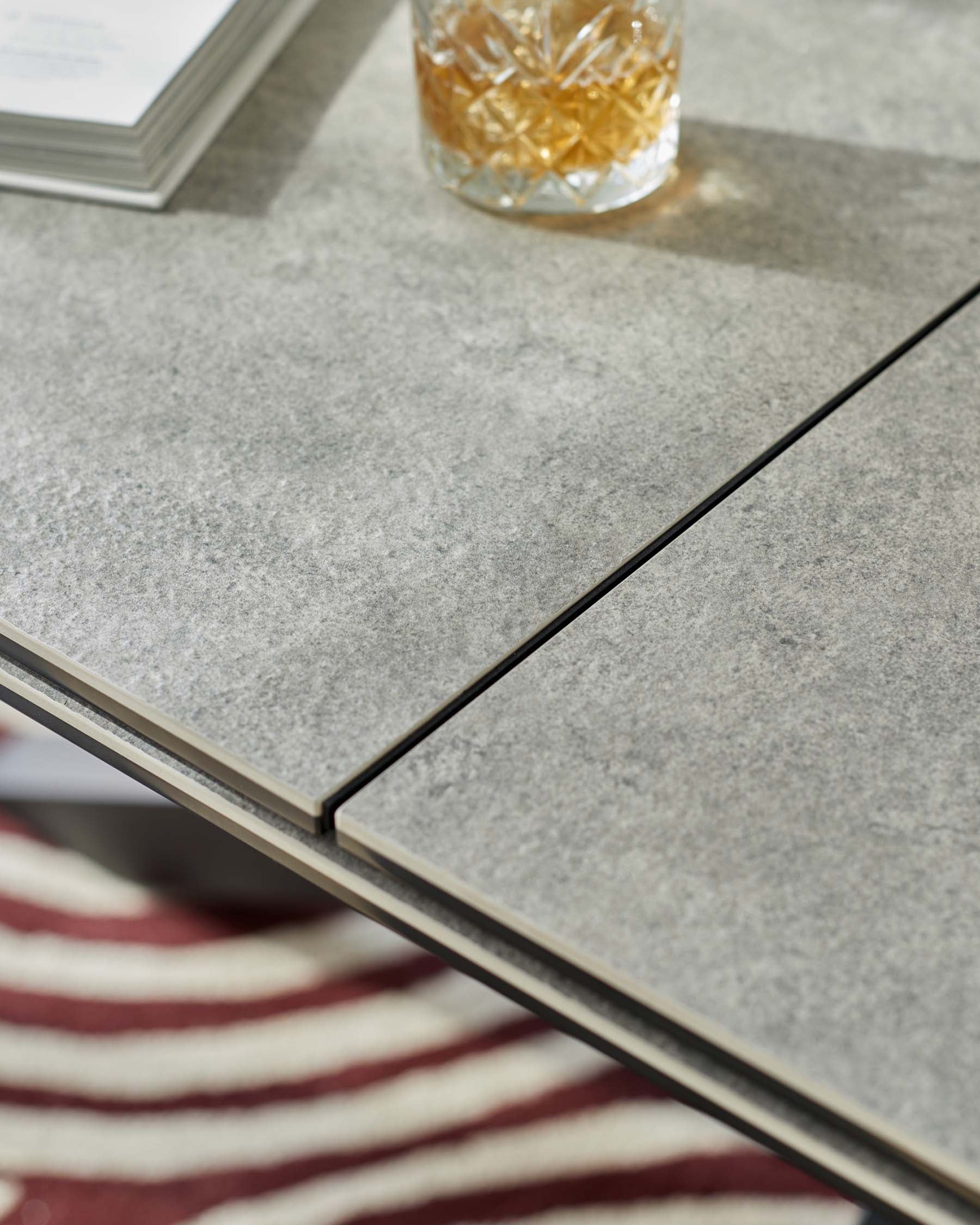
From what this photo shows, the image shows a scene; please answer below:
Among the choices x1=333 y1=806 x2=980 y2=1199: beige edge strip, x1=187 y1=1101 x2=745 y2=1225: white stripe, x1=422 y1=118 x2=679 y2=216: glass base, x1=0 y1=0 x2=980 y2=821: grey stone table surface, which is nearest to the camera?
x1=333 y1=806 x2=980 y2=1199: beige edge strip

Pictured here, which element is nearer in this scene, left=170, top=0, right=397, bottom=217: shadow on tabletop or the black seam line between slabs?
the black seam line between slabs

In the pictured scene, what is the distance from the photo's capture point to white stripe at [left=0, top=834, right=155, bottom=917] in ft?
2.45

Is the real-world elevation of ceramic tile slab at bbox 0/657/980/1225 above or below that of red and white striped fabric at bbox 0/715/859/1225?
above

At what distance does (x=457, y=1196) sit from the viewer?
0.60 meters

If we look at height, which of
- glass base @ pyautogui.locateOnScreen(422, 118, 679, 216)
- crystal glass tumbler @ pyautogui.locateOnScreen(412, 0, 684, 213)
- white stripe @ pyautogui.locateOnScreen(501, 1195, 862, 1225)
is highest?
crystal glass tumbler @ pyautogui.locateOnScreen(412, 0, 684, 213)

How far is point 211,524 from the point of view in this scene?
533 millimetres

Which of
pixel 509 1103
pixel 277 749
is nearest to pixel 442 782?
pixel 277 749

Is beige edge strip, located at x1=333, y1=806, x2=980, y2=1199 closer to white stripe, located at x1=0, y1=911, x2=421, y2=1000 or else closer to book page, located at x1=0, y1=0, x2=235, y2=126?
white stripe, located at x1=0, y1=911, x2=421, y2=1000

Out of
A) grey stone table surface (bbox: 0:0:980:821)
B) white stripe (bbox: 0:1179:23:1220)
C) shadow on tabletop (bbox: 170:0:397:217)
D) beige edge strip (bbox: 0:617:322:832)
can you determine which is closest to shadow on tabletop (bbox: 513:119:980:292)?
grey stone table surface (bbox: 0:0:980:821)

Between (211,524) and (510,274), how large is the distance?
0.24 m

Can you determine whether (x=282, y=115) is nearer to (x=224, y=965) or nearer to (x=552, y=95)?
(x=552, y=95)

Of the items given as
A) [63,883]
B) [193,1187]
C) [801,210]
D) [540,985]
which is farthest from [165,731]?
[801,210]

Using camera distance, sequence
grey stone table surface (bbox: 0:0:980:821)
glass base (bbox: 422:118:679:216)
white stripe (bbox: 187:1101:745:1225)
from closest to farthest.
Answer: grey stone table surface (bbox: 0:0:980:821)
white stripe (bbox: 187:1101:745:1225)
glass base (bbox: 422:118:679:216)

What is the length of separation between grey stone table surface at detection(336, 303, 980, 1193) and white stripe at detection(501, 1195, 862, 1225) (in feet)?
0.80
